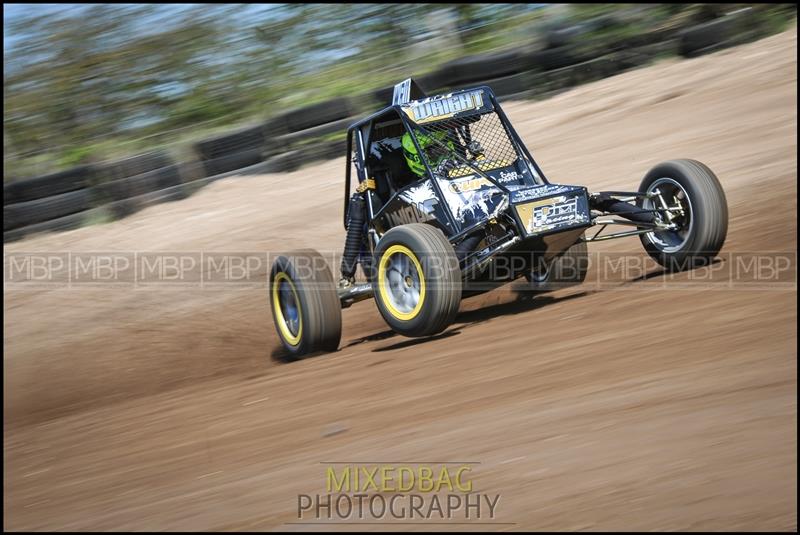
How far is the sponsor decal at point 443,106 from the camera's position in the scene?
677 centimetres

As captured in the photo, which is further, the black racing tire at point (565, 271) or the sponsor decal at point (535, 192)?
the black racing tire at point (565, 271)

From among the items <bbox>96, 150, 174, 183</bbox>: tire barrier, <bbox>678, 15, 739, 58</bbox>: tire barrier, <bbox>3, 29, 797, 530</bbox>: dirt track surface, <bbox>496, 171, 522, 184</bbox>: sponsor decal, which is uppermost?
<bbox>678, 15, 739, 58</bbox>: tire barrier

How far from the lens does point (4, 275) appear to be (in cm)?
1269

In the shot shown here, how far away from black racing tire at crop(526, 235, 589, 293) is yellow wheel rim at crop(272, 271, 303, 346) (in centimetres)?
192

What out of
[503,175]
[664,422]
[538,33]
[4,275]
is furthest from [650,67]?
[664,422]

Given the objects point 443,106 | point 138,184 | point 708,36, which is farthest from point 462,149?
point 138,184

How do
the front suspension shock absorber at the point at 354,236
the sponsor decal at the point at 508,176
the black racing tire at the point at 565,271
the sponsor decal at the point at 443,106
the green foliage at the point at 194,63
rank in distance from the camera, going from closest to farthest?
the sponsor decal at the point at 443,106 → the sponsor decal at the point at 508,176 → the front suspension shock absorber at the point at 354,236 → the black racing tire at the point at 565,271 → the green foliage at the point at 194,63

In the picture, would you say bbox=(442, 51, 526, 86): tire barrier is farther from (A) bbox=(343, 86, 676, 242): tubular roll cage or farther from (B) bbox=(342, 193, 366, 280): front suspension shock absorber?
(B) bbox=(342, 193, 366, 280): front suspension shock absorber

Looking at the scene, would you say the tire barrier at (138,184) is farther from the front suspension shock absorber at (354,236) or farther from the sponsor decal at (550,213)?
the sponsor decal at (550,213)

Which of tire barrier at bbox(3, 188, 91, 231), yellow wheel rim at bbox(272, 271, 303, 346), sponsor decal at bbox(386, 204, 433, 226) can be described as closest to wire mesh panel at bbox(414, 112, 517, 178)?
sponsor decal at bbox(386, 204, 433, 226)

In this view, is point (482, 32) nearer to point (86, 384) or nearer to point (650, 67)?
point (650, 67)

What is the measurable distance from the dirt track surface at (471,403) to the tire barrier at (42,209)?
3.63 meters

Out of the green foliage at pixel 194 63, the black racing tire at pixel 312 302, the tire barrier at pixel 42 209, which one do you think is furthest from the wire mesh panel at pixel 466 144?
the green foliage at pixel 194 63

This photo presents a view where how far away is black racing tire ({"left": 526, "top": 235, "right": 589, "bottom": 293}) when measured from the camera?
757 cm
